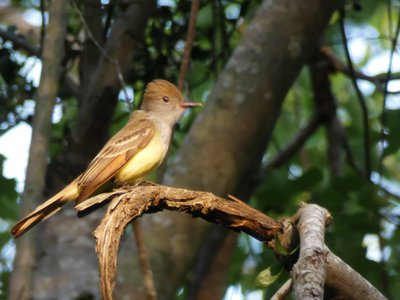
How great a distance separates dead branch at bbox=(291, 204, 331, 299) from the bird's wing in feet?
7.22

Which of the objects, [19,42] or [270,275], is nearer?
[270,275]

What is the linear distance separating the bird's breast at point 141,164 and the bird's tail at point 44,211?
0.36 meters

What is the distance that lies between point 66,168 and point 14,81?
80cm

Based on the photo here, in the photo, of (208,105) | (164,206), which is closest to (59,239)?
(208,105)

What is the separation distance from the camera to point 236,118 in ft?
20.4

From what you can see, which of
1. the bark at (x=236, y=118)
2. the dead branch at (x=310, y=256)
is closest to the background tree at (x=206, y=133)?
the bark at (x=236, y=118)

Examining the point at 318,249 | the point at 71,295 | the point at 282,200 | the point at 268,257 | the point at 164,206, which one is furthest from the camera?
the point at 282,200

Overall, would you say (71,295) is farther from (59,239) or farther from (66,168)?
(66,168)

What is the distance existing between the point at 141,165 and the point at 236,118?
2.68 ft

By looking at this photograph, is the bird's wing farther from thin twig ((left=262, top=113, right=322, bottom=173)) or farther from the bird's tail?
thin twig ((left=262, top=113, right=322, bottom=173))

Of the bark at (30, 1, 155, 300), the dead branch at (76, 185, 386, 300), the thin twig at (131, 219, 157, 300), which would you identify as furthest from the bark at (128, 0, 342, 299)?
the dead branch at (76, 185, 386, 300)

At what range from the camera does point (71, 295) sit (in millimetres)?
6305

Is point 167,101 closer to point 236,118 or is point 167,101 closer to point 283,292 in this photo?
point 236,118

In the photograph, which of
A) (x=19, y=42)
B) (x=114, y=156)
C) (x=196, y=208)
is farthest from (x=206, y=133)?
(x=196, y=208)
